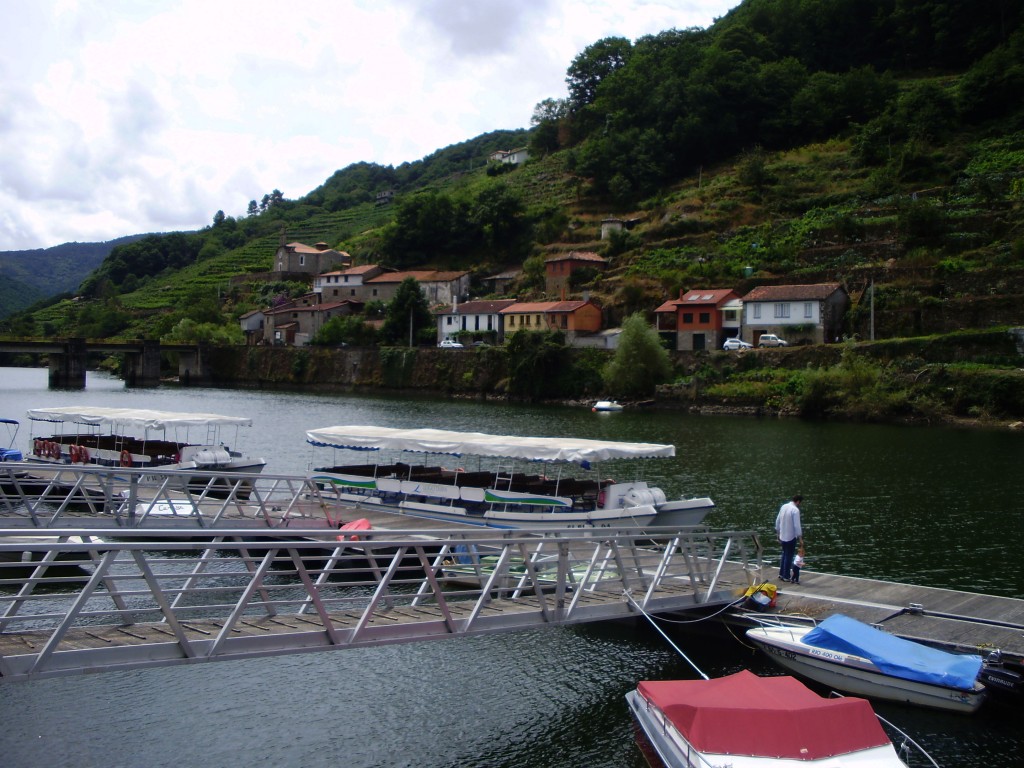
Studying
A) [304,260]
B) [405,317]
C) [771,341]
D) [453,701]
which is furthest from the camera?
[304,260]

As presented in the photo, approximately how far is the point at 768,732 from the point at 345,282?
129m

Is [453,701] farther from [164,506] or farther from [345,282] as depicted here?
[345,282]

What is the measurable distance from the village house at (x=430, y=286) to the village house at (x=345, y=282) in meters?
1.01

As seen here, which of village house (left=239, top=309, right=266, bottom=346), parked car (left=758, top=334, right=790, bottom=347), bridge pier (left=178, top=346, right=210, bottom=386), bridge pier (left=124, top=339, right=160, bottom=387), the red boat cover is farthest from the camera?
village house (left=239, top=309, right=266, bottom=346)

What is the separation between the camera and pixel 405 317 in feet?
376

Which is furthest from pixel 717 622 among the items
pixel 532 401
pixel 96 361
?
pixel 96 361

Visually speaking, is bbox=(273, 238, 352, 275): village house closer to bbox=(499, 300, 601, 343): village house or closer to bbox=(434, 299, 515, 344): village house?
bbox=(434, 299, 515, 344): village house

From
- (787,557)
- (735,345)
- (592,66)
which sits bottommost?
(787,557)

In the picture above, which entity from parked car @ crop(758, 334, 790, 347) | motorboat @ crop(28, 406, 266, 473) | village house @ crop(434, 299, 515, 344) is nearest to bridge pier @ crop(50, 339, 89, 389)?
village house @ crop(434, 299, 515, 344)

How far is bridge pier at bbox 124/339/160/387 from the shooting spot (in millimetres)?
116062

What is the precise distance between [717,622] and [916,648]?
4.21 meters

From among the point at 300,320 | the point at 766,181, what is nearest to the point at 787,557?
the point at 766,181

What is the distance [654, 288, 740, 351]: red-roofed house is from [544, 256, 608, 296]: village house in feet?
69.7

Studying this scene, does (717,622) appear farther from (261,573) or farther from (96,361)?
(96,361)
